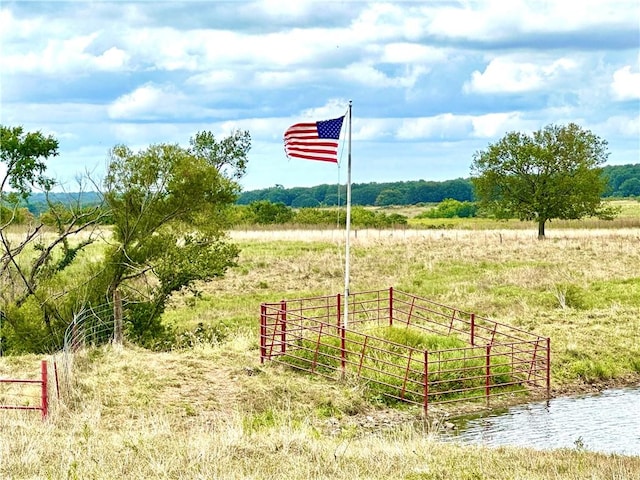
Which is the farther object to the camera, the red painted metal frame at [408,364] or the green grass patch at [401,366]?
the red painted metal frame at [408,364]

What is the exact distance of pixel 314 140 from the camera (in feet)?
69.2

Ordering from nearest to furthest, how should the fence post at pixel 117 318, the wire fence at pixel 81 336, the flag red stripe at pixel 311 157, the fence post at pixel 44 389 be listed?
the fence post at pixel 44 389 → the wire fence at pixel 81 336 → the flag red stripe at pixel 311 157 → the fence post at pixel 117 318

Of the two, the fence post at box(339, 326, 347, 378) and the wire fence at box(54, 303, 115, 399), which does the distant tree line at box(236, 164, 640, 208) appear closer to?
the wire fence at box(54, 303, 115, 399)

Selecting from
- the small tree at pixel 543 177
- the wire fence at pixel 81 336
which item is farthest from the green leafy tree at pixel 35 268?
the small tree at pixel 543 177

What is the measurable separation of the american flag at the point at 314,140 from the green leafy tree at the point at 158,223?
762 cm

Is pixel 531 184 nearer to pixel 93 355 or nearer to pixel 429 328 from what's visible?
pixel 429 328

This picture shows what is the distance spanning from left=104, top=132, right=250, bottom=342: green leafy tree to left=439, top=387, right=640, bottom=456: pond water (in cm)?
1129

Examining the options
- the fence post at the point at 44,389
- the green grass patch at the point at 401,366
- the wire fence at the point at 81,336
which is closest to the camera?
the fence post at the point at 44,389

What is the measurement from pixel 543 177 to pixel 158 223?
125 feet

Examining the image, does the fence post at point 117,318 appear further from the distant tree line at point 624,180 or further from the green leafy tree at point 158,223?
the distant tree line at point 624,180

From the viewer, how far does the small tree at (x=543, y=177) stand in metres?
60.2

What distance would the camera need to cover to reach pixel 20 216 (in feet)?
99.4

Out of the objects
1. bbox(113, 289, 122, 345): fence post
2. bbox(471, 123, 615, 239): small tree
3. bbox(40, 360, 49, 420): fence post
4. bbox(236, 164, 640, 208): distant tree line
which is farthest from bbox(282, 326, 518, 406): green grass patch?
bbox(236, 164, 640, 208): distant tree line

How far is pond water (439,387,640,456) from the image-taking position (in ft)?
56.6
